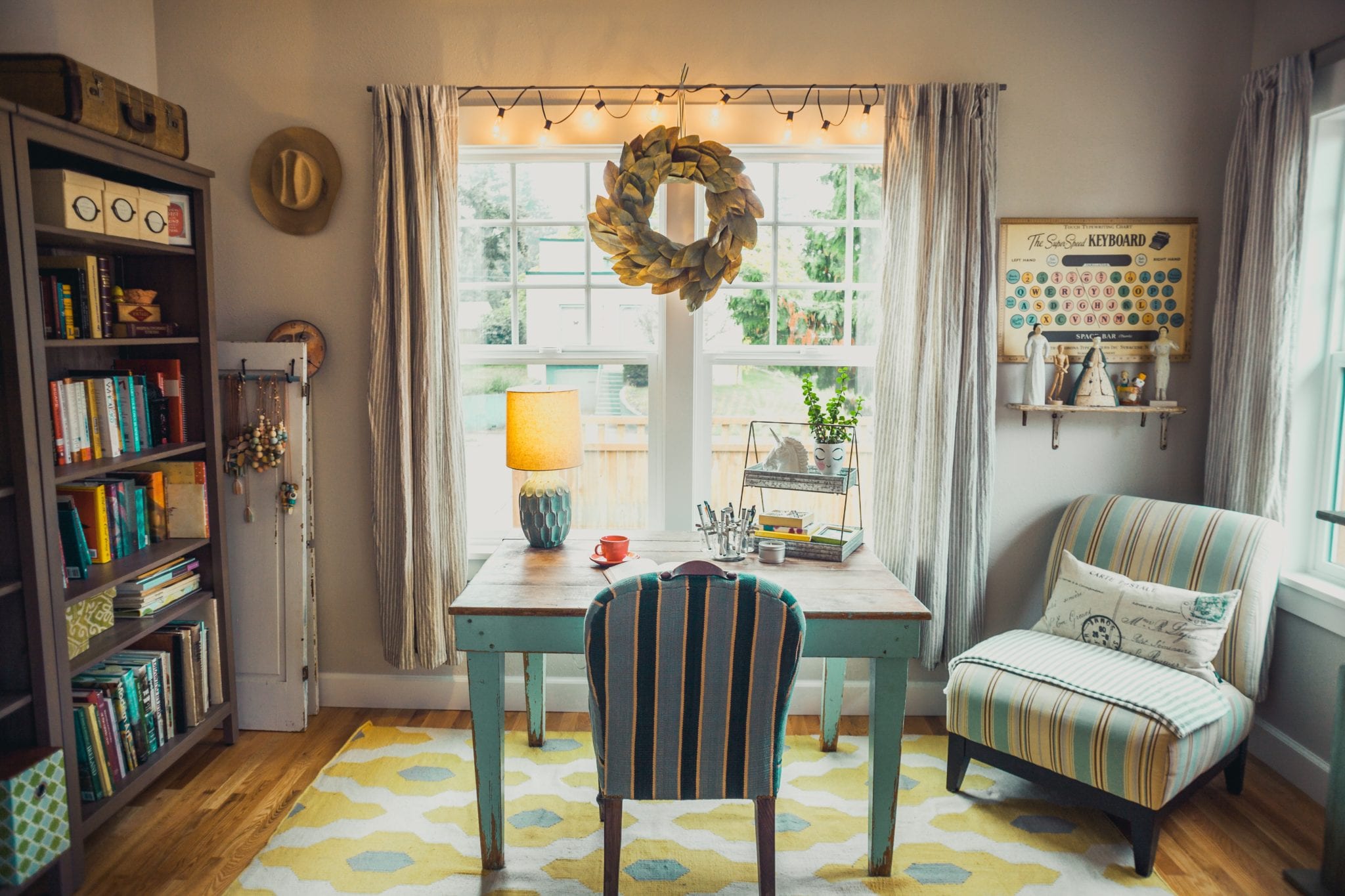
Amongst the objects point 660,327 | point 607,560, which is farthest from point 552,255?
point 607,560

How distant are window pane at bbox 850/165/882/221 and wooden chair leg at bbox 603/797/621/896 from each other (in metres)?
2.25

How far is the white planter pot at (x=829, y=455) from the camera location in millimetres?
2719

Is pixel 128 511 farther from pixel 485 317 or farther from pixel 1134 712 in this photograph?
pixel 1134 712

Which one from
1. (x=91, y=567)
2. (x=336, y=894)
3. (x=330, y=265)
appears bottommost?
(x=336, y=894)

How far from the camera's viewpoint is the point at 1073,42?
117 inches

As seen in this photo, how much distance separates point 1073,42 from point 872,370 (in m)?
1.33

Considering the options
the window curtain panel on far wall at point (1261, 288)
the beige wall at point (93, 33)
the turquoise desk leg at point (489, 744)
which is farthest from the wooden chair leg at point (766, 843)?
the beige wall at point (93, 33)

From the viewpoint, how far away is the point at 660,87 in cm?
301

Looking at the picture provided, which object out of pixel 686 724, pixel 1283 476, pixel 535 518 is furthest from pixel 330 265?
pixel 1283 476

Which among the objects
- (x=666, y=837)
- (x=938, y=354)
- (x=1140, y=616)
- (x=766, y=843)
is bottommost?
(x=666, y=837)

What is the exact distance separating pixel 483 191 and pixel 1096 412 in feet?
7.89

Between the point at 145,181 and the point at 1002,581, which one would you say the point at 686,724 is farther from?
the point at 145,181

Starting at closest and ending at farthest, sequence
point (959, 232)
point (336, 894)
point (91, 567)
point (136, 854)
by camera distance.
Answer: point (336, 894)
point (136, 854)
point (91, 567)
point (959, 232)

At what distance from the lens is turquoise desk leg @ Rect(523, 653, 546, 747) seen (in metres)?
2.94
